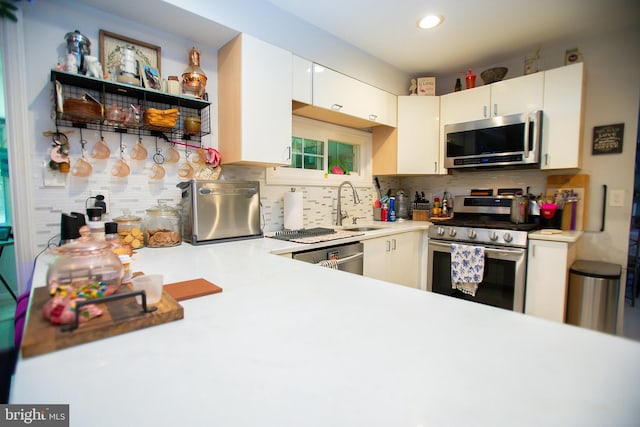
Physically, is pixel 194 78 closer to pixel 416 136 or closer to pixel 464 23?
pixel 464 23

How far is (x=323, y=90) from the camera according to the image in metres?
2.33

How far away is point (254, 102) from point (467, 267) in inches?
80.5

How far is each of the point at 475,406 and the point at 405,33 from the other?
269 cm

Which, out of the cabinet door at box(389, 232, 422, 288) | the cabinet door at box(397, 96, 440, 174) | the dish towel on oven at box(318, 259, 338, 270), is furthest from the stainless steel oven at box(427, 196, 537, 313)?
the dish towel on oven at box(318, 259, 338, 270)

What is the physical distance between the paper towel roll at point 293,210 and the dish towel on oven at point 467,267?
132 cm

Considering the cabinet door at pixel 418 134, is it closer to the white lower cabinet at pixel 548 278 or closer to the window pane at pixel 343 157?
the window pane at pixel 343 157

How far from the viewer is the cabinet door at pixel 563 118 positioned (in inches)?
91.2

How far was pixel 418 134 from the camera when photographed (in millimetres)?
3035

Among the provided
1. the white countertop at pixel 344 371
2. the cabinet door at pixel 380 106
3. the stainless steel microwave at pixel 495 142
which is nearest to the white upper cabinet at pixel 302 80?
the cabinet door at pixel 380 106

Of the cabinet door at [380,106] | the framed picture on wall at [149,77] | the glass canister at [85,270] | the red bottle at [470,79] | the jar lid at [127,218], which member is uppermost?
the red bottle at [470,79]

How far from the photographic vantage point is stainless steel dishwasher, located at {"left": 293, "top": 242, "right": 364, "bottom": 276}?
72.2 inches

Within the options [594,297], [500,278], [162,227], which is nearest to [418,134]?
[500,278]

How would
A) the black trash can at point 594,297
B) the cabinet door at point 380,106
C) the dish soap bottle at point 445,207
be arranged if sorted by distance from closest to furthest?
the black trash can at point 594,297
the cabinet door at point 380,106
the dish soap bottle at point 445,207

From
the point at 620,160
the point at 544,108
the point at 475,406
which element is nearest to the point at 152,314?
the point at 475,406
